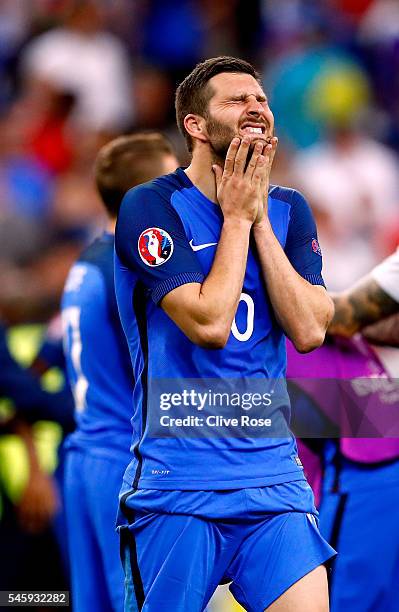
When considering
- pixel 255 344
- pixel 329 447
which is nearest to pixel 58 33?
pixel 329 447

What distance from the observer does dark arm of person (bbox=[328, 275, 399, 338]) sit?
179 inches

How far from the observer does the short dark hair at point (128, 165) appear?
4.91 meters

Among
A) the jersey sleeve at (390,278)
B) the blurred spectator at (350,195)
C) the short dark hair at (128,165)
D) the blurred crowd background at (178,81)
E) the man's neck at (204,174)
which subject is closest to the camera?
the man's neck at (204,174)

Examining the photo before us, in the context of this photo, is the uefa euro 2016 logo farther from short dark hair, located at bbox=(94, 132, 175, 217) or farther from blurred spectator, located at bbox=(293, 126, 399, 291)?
blurred spectator, located at bbox=(293, 126, 399, 291)

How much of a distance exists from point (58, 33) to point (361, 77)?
8.98ft

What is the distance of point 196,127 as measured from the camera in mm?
3727

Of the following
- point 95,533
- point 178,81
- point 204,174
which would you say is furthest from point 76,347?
point 178,81

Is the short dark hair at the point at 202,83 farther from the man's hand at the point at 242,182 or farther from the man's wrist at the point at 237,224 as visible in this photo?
the man's wrist at the point at 237,224

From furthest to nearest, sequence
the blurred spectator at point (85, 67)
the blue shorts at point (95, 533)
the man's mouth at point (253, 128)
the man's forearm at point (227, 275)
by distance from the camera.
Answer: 1. the blurred spectator at point (85, 67)
2. the blue shorts at point (95, 533)
3. the man's mouth at point (253, 128)
4. the man's forearm at point (227, 275)

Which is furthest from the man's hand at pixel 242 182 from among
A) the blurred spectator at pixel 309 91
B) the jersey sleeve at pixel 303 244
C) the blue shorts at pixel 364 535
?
the blurred spectator at pixel 309 91

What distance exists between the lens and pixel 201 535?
343 cm

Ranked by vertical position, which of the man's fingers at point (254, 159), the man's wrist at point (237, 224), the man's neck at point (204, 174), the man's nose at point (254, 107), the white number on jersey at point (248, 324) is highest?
the man's nose at point (254, 107)

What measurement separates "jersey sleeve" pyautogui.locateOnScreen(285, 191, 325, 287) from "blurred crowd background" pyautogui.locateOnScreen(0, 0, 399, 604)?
4.62 m

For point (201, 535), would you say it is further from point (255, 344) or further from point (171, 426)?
point (255, 344)
